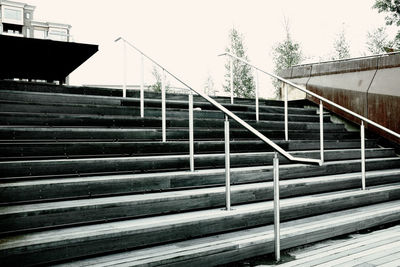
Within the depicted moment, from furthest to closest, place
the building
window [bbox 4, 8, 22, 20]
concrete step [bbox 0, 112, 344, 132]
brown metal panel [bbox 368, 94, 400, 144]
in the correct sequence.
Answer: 1. window [bbox 4, 8, 22, 20]
2. the building
3. brown metal panel [bbox 368, 94, 400, 144]
4. concrete step [bbox 0, 112, 344, 132]

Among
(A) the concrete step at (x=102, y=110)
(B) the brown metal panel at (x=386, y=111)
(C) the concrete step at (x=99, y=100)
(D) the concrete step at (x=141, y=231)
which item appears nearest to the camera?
(D) the concrete step at (x=141, y=231)

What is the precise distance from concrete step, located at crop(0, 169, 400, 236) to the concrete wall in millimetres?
2870

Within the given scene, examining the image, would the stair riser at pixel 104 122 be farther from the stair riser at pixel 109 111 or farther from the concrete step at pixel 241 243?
the concrete step at pixel 241 243

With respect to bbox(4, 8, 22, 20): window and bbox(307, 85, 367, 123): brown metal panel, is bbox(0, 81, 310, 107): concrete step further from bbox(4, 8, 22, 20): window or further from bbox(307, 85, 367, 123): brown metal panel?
bbox(4, 8, 22, 20): window

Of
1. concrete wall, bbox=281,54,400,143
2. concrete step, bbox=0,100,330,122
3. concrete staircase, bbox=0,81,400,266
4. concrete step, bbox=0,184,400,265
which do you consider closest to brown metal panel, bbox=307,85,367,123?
concrete wall, bbox=281,54,400,143

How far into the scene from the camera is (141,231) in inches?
97.3

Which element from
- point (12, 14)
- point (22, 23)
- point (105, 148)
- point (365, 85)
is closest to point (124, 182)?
point (105, 148)

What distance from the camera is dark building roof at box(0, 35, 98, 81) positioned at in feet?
16.6

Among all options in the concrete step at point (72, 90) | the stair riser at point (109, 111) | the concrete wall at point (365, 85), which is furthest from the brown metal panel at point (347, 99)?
the concrete step at point (72, 90)

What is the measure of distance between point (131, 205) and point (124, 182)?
0.31 meters

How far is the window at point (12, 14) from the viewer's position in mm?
43000

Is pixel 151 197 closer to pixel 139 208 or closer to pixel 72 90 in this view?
pixel 139 208

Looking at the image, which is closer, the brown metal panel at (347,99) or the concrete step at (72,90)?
the concrete step at (72,90)

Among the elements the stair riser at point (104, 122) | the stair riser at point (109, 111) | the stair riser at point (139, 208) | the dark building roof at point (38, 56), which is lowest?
the stair riser at point (139, 208)
